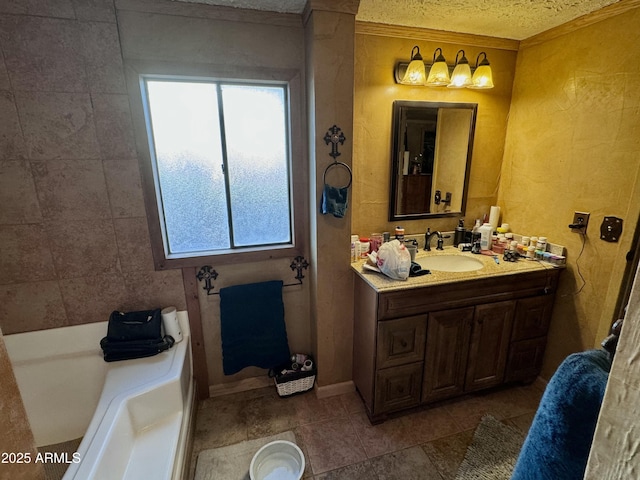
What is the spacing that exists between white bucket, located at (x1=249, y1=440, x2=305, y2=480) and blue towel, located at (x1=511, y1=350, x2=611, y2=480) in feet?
3.79

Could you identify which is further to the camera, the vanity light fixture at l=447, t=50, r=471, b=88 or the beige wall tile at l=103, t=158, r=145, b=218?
the vanity light fixture at l=447, t=50, r=471, b=88

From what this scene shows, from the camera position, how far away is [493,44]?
2057 mm

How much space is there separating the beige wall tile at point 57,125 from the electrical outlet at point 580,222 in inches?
108

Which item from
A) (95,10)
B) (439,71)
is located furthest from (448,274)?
(95,10)

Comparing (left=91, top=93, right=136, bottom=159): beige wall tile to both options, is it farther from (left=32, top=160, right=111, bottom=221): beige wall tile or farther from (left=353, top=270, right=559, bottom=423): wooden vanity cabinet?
(left=353, top=270, right=559, bottom=423): wooden vanity cabinet

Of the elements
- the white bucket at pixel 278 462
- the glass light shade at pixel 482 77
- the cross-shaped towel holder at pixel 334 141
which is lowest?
the white bucket at pixel 278 462

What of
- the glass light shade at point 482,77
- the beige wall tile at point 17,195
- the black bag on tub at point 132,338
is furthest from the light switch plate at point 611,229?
the beige wall tile at point 17,195

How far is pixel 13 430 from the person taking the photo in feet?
1.59

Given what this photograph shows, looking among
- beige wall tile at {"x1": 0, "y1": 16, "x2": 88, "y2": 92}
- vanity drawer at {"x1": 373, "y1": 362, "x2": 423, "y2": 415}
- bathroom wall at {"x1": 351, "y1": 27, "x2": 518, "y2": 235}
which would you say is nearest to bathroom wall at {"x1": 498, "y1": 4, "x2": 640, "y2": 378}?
bathroom wall at {"x1": 351, "y1": 27, "x2": 518, "y2": 235}

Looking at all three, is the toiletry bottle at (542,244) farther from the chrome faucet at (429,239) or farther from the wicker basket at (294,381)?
the wicker basket at (294,381)

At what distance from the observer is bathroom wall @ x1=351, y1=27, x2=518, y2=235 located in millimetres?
1901

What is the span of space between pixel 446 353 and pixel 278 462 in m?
1.12

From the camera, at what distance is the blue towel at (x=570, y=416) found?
61 cm

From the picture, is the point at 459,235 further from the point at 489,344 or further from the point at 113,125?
the point at 113,125
